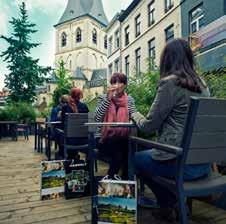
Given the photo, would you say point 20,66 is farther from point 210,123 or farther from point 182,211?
point 182,211

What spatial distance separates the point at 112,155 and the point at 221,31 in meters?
8.15

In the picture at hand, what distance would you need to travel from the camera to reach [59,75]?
1293 inches

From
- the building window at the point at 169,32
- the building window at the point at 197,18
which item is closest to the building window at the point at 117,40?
the building window at the point at 169,32

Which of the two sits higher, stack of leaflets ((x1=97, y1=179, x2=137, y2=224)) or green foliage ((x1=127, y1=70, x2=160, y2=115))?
green foliage ((x1=127, y1=70, x2=160, y2=115))

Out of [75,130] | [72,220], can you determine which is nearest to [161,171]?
[72,220]

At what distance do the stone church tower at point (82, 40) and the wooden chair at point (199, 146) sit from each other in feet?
212

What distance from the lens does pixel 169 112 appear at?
2127 mm

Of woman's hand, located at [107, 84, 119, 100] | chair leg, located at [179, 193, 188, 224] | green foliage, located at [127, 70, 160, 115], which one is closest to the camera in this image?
chair leg, located at [179, 193, 188, 224]

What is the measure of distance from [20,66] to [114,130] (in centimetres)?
2320

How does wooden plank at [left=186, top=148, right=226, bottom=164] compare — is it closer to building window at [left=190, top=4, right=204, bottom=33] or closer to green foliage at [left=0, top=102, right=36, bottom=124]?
building window at [left=190, top=4, right=204, bottom=33]

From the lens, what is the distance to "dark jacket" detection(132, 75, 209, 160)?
2.08m

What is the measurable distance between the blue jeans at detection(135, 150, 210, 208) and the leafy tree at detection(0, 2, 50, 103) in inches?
904

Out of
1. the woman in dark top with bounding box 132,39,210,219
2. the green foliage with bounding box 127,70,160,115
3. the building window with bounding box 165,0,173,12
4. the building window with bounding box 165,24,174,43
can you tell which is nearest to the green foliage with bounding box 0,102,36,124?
the building window with bounding box 165,24,174,43

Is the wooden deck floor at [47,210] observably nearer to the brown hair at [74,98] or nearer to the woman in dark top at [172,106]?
the woman in dark top at [172,106]
